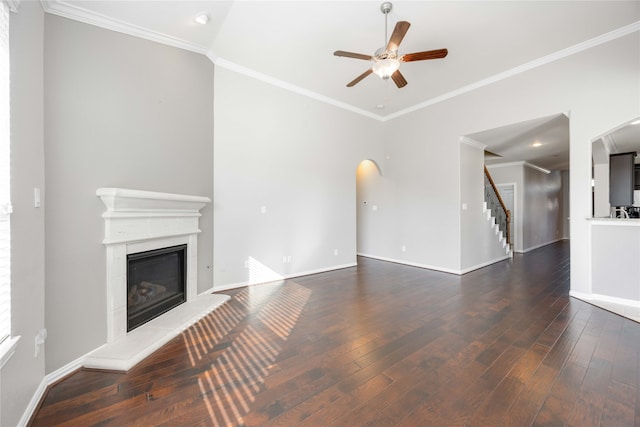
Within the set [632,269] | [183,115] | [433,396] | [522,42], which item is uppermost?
[522,42]

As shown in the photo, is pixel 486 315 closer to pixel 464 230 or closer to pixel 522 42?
pixel 464 230

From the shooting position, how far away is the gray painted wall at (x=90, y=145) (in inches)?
81.7

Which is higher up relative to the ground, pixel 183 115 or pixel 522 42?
pixel 522 42

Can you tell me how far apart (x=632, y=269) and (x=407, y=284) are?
9.12ft

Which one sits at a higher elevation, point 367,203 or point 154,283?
point 367,203

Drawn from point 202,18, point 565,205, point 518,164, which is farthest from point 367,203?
point 565,205

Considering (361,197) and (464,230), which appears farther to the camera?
(361,197)

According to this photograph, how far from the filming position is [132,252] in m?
2.60

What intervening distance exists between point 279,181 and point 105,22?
2.79 meters

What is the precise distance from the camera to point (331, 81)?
451 cm

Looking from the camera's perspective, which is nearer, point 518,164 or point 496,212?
point 496,212

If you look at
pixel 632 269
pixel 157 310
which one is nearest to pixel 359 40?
pixel 157 310

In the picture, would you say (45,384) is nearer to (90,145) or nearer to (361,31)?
(90,145)

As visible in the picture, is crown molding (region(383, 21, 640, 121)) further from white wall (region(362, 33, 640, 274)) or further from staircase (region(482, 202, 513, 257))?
staircase (region(482, 202, 513, 257))
